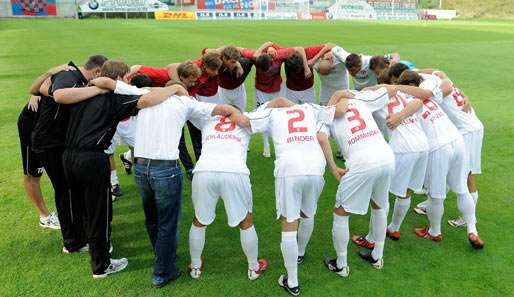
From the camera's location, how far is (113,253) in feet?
17.0

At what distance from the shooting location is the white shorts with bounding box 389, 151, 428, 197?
4930mm

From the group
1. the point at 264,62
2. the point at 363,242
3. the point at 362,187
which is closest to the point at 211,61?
the point at 264,62

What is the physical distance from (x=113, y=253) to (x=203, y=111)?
2.19 metres

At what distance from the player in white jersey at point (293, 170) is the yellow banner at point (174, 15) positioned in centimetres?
5148

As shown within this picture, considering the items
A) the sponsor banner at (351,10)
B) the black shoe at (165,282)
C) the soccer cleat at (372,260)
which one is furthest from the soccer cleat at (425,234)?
the sponsor banner at (351,10)

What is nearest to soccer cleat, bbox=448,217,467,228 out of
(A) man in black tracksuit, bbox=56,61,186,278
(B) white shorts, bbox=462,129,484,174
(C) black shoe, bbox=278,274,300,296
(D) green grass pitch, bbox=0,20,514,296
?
(D) green grass pitch, bbox=0,20,514,296

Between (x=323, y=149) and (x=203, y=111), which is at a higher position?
(x=203, y=111)

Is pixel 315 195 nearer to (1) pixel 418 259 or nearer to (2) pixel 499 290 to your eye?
(1) pixel 418 259

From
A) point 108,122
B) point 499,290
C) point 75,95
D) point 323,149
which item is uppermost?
point 75,95

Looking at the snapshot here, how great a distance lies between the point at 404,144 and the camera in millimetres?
4930

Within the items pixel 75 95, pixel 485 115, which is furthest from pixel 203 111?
pixel 485 115

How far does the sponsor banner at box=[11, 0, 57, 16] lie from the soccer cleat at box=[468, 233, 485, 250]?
195 feet

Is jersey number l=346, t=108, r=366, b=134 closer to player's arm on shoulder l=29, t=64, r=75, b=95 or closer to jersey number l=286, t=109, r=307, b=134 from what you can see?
jersey number l=286, t=109, r=307, b=134

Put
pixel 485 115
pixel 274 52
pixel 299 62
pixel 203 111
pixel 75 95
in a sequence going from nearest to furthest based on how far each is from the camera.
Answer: pixel 75 95 < pixel 203 111 < pixel 299 62 < pixel 274 52 < pixel 485 115
